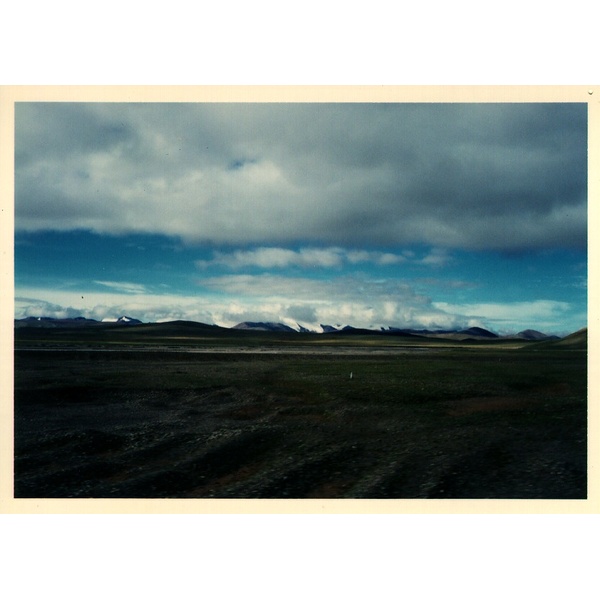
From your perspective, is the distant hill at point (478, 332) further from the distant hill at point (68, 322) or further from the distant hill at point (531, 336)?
the distant hill at point (68, 322)

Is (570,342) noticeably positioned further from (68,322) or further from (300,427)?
(68,322)

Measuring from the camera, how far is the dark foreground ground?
401 centimetres

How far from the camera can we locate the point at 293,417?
468 centimetres

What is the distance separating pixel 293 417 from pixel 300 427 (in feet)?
0.53

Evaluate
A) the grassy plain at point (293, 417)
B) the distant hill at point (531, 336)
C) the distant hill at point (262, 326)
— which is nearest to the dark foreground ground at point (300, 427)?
the grassy plain at point (293, 417)

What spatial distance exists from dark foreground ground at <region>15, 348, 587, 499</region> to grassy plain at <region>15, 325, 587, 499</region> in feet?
0.05

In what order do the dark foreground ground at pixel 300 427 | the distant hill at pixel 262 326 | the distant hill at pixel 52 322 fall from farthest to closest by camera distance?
the distant hill at pixel 262 326
the distant hill at pixel 52 322
the dark foreground ground at pixel 300 427

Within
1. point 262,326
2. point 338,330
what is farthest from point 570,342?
point 262,326

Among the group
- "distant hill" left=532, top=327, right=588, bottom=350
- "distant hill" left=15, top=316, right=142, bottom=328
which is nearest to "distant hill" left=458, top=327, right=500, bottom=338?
"distant hill" left=532, top=327, right=588, bottom=350

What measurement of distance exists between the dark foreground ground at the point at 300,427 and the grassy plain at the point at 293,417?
0.02 m

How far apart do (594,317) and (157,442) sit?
4.96m

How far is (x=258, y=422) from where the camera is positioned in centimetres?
461

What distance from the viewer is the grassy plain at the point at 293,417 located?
4027 millimetres

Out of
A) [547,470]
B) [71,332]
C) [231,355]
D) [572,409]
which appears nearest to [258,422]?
[231,355]
